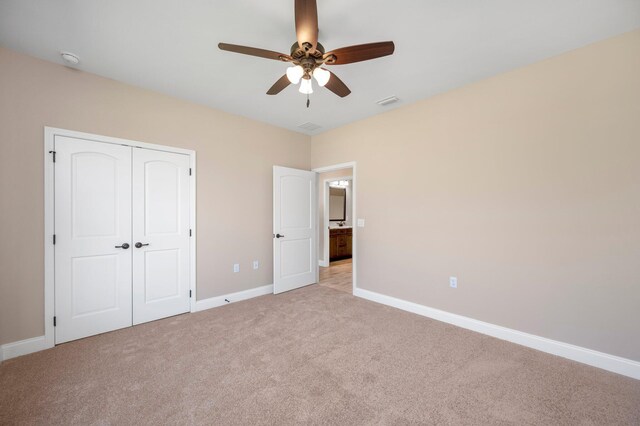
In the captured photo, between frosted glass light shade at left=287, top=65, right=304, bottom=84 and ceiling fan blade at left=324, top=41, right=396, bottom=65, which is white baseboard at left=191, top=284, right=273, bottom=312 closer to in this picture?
frosted glass light shade at left=287, top=65, right=304, bottom=84

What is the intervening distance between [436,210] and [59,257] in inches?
160

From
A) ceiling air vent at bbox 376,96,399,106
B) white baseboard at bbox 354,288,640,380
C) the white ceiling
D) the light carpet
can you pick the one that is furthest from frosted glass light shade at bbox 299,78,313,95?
white baseboard at bbox 354,288,640,380

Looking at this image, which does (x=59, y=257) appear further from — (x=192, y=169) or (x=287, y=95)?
(x=287, y=95)

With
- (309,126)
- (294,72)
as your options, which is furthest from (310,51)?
(309,126)

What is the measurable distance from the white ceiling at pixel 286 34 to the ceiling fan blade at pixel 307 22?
34cm

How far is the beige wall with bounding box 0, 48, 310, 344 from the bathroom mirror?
2.89m

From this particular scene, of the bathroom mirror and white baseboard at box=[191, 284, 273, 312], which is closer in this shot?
white baseboard at box=[191, 284, 273, 312]

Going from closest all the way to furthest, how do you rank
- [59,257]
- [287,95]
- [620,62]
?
[620,62] → [59,257] → [287,95]

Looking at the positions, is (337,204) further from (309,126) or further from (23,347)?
(23,347)

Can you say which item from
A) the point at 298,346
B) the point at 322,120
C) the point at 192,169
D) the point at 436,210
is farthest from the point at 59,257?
the point at 436,210

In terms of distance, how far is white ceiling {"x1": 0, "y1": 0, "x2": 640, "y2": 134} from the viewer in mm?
1805

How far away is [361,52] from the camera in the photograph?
176 cm

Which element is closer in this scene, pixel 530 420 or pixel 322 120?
pixel 530 420

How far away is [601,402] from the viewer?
1743mm
